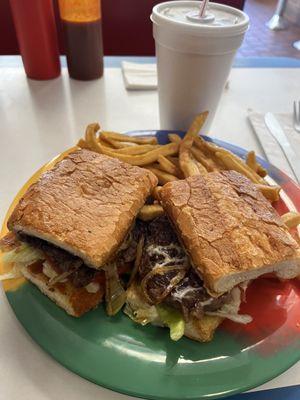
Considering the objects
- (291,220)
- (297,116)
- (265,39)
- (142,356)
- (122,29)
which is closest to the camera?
(142,356)

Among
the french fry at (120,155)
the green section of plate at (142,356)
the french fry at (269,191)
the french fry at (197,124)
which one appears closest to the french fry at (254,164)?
the french fry at (269,191)

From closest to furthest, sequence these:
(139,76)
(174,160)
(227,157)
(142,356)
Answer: (142,356) < (227,157) < (174,160) < (139,76)

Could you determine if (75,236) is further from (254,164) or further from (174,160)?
(254,164)

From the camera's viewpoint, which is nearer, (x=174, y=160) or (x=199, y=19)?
(x=199, y=19)

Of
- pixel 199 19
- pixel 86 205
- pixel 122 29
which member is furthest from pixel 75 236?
pixel 122 29

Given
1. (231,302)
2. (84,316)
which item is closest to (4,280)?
(84,316)

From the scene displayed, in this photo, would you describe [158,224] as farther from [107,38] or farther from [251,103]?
[107,38]

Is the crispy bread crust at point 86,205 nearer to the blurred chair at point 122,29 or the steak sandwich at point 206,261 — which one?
the steak sandwich at point 206,261

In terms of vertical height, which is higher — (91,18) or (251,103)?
(91,18)
